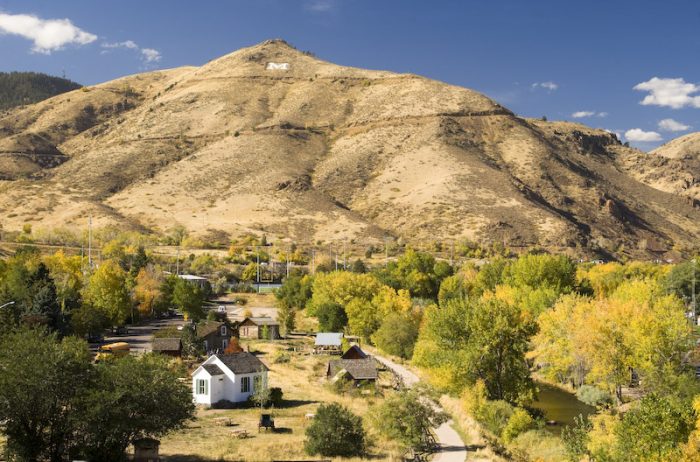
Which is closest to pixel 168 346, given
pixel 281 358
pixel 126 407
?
pixel 281 358

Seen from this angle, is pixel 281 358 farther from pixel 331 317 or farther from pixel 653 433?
pixel 653 433

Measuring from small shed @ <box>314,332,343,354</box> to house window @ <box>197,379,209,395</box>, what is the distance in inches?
876

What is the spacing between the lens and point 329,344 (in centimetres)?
6706

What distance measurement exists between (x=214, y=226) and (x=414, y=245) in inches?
1746

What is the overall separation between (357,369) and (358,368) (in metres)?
0.13

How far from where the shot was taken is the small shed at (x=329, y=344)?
220ft

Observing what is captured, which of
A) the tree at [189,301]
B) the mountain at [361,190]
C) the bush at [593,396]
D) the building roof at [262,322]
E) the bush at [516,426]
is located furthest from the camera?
the mountain at [361,190]

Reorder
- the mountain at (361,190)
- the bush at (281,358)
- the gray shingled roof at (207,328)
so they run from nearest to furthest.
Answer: the bush at (281,358) → the gray shingled roof at (207,328) → the mountain at (361,190)

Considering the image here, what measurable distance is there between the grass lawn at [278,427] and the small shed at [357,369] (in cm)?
119

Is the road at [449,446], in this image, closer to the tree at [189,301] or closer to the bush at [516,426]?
the bush at [516,426]

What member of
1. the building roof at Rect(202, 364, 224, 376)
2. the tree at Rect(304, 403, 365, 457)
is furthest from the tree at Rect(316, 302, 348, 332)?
the tree at Rect(304, 403, 365, 457)

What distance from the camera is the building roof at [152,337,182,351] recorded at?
5825cm

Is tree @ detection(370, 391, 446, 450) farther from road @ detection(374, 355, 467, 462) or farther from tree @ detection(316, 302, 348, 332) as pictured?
tree @ detection(316, 302, 348, 332)

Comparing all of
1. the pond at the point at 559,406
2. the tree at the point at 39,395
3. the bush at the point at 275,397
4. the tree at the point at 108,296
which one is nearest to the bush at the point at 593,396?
the pond at the point at 559,406
